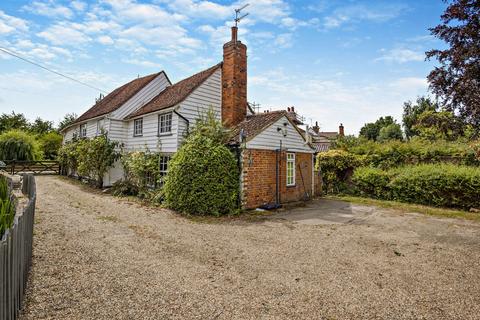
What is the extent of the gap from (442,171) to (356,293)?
11723 mm

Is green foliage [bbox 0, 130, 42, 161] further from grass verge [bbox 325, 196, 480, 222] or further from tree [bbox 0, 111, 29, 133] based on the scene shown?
grass verge [bbox 325, 196, 480, 222]

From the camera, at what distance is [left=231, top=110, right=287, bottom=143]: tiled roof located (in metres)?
11.2

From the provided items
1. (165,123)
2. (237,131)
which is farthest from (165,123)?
(237,131)

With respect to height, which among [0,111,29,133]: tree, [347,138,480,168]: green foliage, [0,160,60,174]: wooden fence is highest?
[0,111,29,133]: tree

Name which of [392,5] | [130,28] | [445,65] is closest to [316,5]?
[392,5]

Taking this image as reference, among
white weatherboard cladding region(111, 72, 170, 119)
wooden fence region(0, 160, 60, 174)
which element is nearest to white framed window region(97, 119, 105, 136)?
white weatherboard cladding region(111, 72, 170, 119)

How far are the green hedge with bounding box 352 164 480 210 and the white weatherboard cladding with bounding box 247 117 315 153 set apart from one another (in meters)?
4.50

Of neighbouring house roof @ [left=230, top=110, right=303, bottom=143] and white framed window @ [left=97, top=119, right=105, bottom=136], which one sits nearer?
neighbouring house roof @ [left=230, top=110, right=303, bottom=143]

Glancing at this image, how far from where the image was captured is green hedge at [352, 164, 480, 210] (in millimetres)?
12031

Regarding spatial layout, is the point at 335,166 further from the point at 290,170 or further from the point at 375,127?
the point at 375,127

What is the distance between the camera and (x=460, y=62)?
5375 mm

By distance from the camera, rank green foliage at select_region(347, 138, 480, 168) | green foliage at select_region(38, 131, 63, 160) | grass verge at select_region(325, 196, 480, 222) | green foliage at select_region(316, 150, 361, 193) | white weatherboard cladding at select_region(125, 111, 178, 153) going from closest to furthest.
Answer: grass verge at select_region(325, 196, 480, 222), white weatherboard cladding at select_region(125, 111, 178, 153), green foliage at select_region(347, 138, 480, 168), green foliage at select_region(316, 150, 361, 193), green foliage at select_region(38, 131, 63, 160)

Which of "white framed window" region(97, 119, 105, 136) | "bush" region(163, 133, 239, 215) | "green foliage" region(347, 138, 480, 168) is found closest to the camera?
"bush" region(163, 133, 239, 215)

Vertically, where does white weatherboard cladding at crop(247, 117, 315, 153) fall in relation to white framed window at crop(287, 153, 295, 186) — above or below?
above
